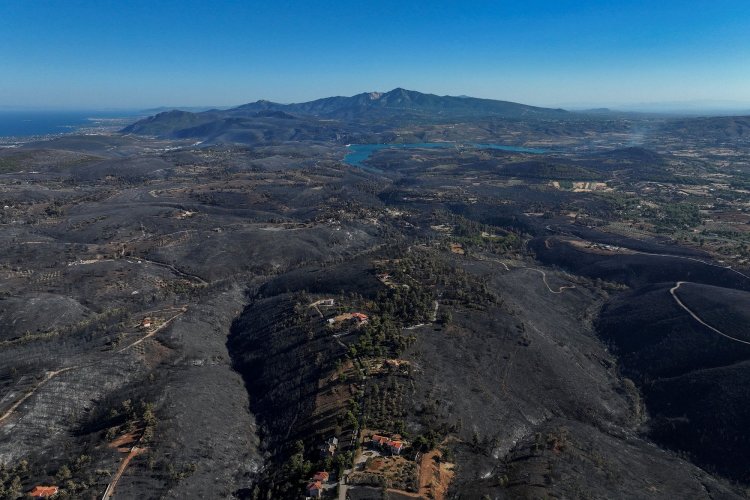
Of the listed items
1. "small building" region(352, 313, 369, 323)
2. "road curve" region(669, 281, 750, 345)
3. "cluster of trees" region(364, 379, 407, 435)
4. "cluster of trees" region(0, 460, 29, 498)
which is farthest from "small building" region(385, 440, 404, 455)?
"road curve" region(669, 281, 750, 345)

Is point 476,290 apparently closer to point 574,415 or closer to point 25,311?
point 574,415

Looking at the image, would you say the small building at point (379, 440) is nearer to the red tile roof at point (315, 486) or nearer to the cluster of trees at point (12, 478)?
the red tile roof at point (315, 486)

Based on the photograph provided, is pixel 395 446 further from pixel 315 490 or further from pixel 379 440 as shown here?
pixel 315 490

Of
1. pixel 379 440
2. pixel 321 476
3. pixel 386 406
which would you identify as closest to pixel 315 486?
pixel 321 476

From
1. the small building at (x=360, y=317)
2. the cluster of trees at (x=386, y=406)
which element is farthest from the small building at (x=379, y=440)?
the small building at (x=360, y=317)

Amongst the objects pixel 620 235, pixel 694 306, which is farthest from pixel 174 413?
pixel 620 235
